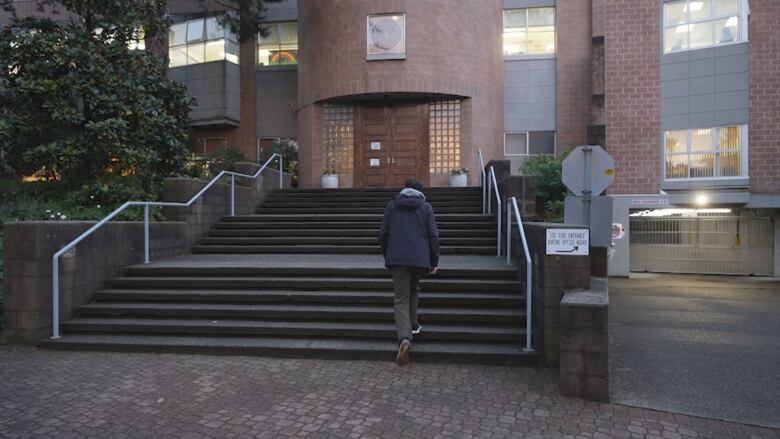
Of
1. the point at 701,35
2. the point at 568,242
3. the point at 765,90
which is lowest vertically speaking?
the point at 568,242

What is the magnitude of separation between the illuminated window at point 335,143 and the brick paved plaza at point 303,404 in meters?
Result: 10.8

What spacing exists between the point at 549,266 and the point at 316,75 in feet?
38.9

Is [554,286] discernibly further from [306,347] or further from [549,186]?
[549,186]

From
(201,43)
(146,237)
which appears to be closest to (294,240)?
(146,237)

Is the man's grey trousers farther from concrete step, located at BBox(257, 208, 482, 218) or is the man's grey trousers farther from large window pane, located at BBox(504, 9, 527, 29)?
large window pane, located at BBox(504, 9, 527, 29)

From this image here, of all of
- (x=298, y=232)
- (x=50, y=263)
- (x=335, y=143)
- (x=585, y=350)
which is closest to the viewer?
(x=585, y=350)

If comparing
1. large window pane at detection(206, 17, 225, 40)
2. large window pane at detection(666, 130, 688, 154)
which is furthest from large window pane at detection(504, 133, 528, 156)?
large window pane at detection(206, 17, 225, 40)

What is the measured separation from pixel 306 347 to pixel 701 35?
15096mm

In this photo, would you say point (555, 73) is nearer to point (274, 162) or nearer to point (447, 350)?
point (274, 162)

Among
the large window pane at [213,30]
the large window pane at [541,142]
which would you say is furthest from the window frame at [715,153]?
the large window pane at [213,30]

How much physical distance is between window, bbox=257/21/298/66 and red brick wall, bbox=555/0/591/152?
871 cm

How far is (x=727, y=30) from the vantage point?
49.6 feet

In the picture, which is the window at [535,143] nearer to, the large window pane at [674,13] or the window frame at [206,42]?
the large window pane at [674,13]

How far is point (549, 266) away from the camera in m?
5.56
